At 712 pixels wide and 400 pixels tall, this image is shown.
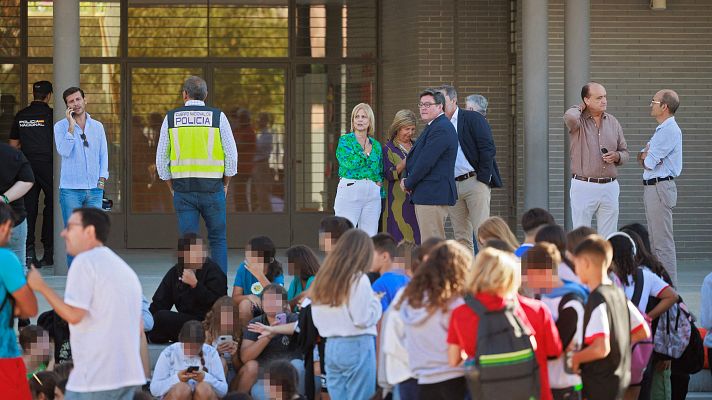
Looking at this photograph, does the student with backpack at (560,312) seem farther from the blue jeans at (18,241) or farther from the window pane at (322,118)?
the window pane at (322,118)

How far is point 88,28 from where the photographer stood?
49.8 ft

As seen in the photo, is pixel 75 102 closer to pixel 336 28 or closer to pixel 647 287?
pixel 336 28

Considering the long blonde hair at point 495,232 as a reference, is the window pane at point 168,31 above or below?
above

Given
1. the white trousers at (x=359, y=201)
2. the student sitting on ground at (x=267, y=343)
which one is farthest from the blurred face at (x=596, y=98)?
the student sitting on ground at (x=267, y=343)

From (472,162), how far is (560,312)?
4.62 m

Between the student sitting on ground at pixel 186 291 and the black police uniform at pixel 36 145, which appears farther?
the black police uniform at pixel 36 145

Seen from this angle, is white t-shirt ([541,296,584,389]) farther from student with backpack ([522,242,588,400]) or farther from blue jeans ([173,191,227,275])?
blue jeans ([173,191,227,275])

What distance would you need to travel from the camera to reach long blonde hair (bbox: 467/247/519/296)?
5688mm

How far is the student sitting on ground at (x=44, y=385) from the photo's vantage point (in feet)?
24.1

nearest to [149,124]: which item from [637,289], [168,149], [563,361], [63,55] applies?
[63,55]

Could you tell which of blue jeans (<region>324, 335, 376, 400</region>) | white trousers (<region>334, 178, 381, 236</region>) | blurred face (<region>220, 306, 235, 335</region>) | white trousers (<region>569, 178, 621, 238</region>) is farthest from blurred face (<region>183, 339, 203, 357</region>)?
white trousers (<region>569, 178, 621, 238</region>)

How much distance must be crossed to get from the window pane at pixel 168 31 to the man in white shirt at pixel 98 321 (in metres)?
9.61

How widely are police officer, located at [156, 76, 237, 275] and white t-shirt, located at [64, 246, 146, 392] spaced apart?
12.9ft

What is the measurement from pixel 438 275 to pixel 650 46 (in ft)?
29.3
